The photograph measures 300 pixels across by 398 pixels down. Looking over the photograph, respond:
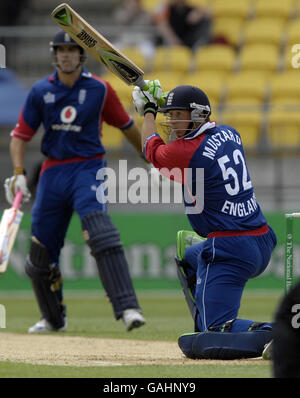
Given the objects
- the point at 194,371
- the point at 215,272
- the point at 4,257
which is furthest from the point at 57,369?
the point at 4,257

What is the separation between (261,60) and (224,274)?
427 inches

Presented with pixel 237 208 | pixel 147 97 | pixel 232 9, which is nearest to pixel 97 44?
pixel 147 97

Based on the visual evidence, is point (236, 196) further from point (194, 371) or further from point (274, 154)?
point (274, 154)

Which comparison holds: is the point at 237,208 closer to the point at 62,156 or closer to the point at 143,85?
the point at 143,85

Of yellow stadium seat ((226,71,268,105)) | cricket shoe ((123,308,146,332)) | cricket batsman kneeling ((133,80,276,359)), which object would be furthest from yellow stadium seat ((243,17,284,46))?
cricket batsman kneeling ((133,80,276,359))

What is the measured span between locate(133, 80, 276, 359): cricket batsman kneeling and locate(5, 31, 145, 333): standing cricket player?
193 cm

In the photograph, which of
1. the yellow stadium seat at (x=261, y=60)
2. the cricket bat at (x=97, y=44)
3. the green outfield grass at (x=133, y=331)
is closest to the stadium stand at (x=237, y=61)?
the yellow stadium seat at (x=261, y=60)

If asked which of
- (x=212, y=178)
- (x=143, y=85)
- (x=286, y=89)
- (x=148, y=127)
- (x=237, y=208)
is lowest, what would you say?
(x=237, y=208)

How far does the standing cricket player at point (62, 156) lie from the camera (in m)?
8.84

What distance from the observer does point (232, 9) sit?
1798cm

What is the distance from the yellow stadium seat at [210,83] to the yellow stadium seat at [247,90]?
0.62 feet

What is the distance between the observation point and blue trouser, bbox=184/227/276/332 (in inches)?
265

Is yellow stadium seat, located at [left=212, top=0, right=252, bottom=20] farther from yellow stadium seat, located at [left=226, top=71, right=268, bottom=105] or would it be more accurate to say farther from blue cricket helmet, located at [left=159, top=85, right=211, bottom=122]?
blue cricket helmet, located at [left=159, top=85, right=211, bottom=122]

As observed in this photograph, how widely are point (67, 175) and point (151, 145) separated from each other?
206 centimetres
